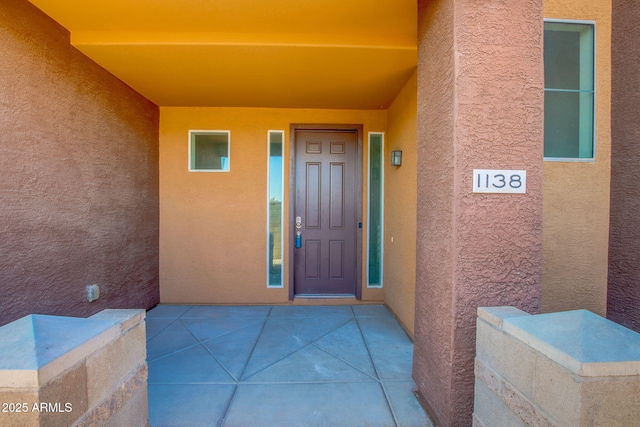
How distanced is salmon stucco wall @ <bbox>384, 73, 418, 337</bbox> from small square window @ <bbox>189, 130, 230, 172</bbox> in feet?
7.80

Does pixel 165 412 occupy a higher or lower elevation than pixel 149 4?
lower

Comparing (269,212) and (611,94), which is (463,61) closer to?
(611,94)

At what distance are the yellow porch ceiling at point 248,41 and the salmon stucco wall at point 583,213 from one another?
1.62 m

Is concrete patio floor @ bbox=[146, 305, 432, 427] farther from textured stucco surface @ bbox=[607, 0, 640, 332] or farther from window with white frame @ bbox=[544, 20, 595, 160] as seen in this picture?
window with white frame @ bbox=[544, 20, 595, 160]

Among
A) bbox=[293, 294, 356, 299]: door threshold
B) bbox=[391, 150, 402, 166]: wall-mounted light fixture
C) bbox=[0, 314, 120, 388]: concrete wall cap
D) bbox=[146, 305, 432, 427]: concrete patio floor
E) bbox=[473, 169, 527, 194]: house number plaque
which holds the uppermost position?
bbox=[391, 150, 402, 166]: wall-mounted light fixture

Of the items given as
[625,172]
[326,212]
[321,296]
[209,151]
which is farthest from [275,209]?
[625,172]

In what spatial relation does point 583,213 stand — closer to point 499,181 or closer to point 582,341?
point 499,181

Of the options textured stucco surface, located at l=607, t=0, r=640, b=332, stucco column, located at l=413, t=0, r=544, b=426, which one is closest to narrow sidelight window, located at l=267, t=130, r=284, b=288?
stucco column, located at l=413, t=0, r=544, b=426

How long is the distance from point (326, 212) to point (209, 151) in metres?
1.95

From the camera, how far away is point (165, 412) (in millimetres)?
2004

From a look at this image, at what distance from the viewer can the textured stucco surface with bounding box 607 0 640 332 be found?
2.36 m

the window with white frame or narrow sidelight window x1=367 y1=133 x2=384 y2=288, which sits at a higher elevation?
the window with white frame

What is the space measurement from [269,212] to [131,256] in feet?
5.97

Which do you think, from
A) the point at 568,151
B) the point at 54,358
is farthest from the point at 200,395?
the point at 568,151
